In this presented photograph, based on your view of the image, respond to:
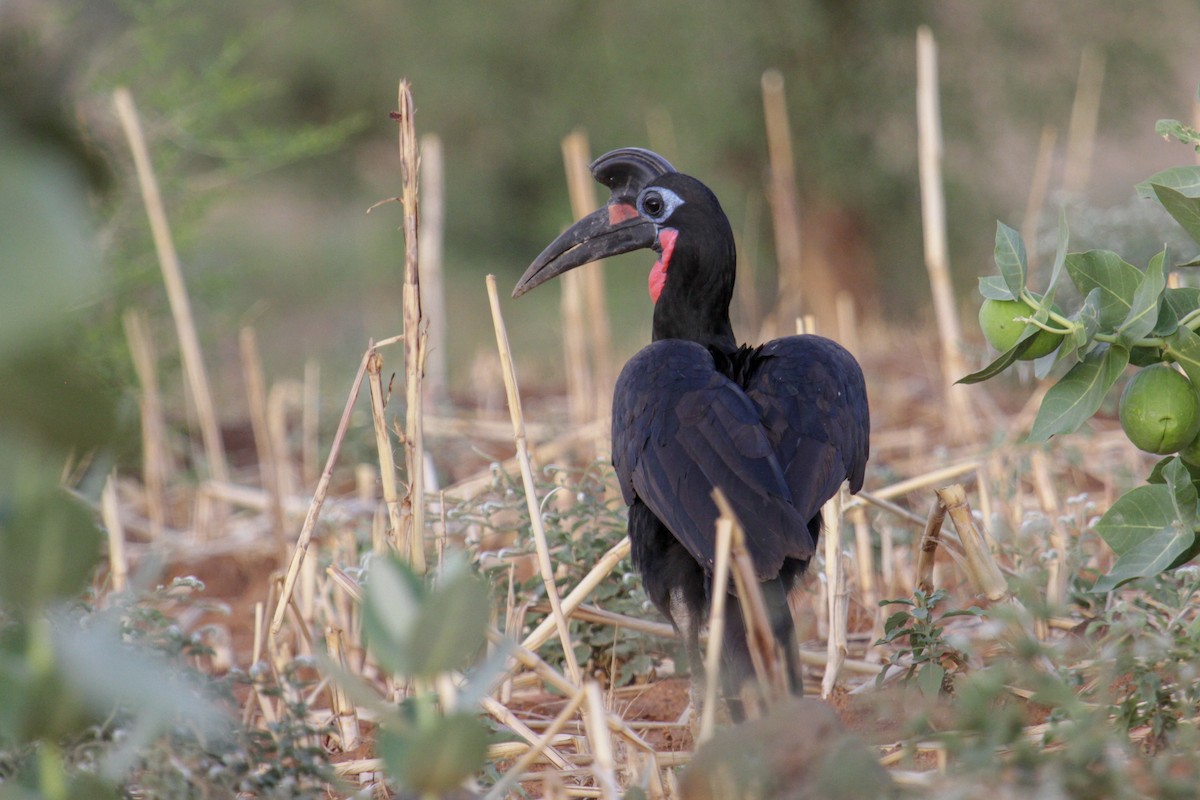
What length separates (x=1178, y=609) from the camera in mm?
2250

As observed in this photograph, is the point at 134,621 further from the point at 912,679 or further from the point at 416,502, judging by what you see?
the point at 912,679

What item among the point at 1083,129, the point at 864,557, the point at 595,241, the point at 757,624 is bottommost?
the point at 864,557

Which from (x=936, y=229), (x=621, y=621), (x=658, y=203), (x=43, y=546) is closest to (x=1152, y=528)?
(x=621, y=621)

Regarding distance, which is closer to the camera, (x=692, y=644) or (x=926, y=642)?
(x=926, y=642)

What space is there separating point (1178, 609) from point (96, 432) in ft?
6.50

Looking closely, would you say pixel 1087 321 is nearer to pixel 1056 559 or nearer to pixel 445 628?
pixel 1056 559

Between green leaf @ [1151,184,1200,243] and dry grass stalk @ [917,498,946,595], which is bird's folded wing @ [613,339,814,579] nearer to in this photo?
dry grass stalk @ [917,498,946,595]

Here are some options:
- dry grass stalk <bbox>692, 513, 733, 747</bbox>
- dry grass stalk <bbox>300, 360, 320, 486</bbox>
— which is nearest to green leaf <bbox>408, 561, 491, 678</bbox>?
dry grass stalk <bbox>692, 513, 733, 747</bbox>

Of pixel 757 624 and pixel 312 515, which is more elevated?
pixel 312 515

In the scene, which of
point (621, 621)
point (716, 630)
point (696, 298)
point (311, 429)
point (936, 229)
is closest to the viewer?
point (716, 630)

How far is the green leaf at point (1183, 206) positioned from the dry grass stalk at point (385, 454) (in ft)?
4.38

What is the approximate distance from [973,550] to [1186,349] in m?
0.59

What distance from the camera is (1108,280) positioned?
2.08 meters

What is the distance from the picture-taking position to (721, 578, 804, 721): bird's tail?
2367 millimetres
